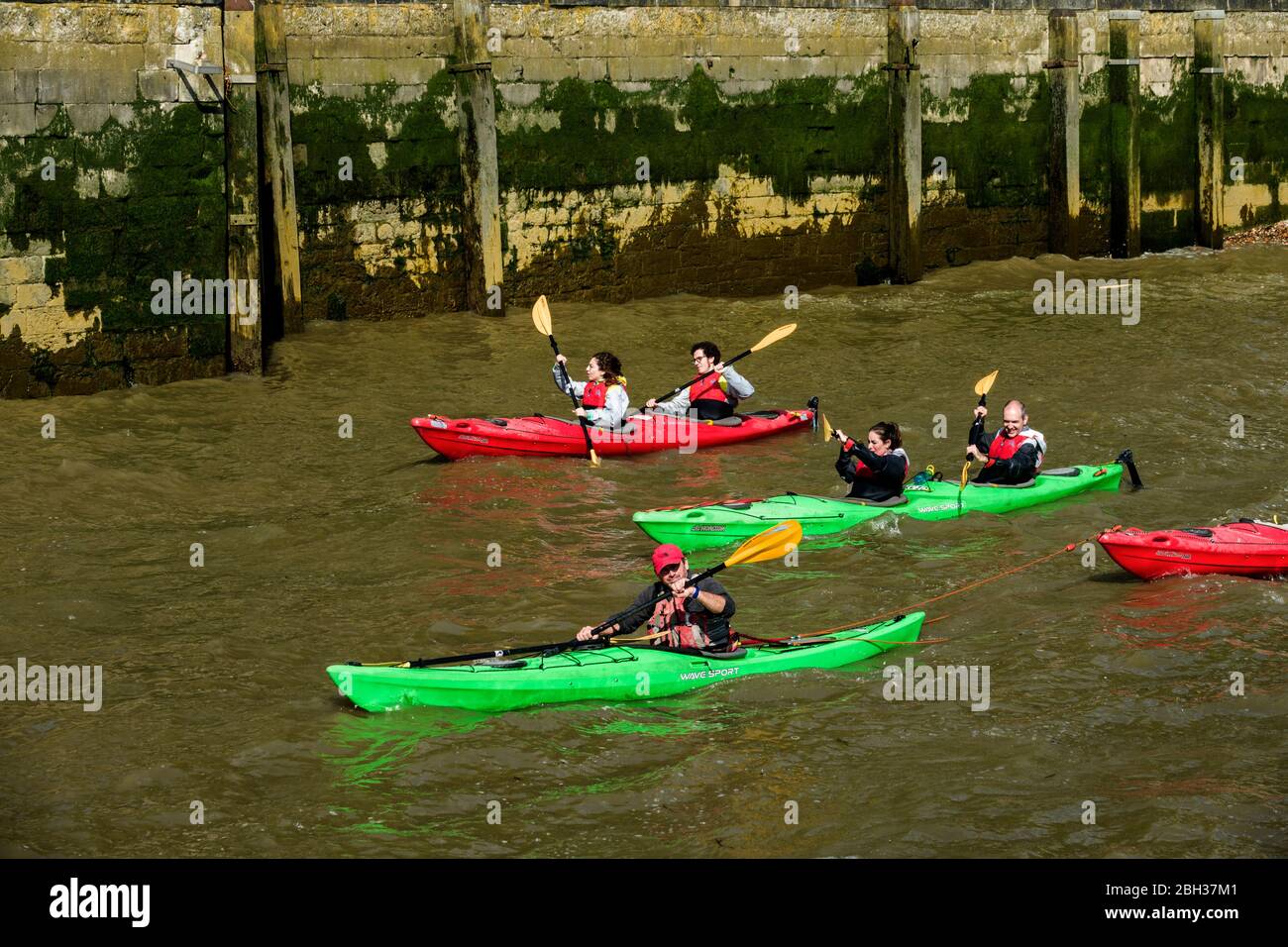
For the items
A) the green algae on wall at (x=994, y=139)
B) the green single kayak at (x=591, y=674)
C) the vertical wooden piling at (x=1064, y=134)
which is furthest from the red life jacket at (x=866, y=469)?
the vertical wooden piling at (x=1064, y=134)

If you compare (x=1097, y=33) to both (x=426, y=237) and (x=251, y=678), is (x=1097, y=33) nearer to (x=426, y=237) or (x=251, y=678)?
(x=426, y=237)

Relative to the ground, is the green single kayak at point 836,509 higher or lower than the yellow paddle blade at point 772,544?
lower

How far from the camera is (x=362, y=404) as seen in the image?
1281 centimetres

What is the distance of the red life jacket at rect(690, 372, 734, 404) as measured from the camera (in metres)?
12.6

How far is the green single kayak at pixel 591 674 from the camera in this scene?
281 inches

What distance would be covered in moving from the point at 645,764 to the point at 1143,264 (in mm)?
13293

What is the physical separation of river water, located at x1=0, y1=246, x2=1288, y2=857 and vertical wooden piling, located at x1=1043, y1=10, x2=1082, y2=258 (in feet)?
11.1

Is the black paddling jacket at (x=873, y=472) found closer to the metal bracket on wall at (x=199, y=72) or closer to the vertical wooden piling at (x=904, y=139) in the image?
the metal bracket on wall at (x=199, y=72)

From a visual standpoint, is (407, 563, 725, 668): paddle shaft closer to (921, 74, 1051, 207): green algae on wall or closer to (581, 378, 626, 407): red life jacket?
(581, 378, 626, 407): red life jacket

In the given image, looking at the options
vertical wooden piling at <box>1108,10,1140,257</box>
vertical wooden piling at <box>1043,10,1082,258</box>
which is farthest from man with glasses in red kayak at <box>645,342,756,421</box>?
vertical wooden piling at <box>1108,10,1140,257</box>

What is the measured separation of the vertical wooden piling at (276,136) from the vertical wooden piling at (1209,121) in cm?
1085
